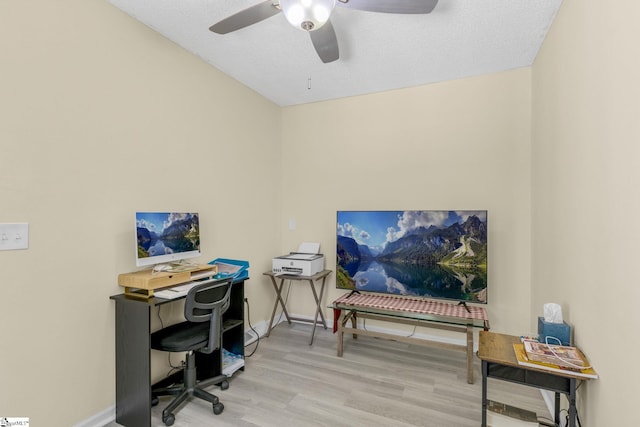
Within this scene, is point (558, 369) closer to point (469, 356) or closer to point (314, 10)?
point (469, 356)

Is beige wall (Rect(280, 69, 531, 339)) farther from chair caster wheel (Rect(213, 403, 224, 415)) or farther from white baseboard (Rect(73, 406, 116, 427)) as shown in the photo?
white baseboard (Rect(73, 406, 116, 427))

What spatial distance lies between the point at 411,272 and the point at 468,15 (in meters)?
2.12

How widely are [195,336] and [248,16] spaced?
205 cm

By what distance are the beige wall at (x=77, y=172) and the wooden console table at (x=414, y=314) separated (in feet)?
5.76

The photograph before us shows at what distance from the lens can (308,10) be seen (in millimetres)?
1463

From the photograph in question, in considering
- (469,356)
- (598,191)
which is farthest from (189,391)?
(598,191)

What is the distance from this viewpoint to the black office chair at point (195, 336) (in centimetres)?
192

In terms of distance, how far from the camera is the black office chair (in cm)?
192

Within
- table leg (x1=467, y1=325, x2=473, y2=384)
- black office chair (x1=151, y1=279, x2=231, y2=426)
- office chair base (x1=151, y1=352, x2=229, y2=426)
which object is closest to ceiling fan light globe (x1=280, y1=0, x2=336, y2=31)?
black office chair (x1=151, y1=279, x2=231, y2=426)

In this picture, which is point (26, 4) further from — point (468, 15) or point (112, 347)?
point (468, 15)

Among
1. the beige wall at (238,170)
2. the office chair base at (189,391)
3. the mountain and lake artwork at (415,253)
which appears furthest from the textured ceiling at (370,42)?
the office chair base at (189,391)

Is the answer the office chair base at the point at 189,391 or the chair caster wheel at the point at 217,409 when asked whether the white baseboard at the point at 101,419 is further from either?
the chair caster wheel at the point at 217,409

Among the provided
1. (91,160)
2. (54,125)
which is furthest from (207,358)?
(54,125)

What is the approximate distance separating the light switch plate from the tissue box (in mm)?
2904
